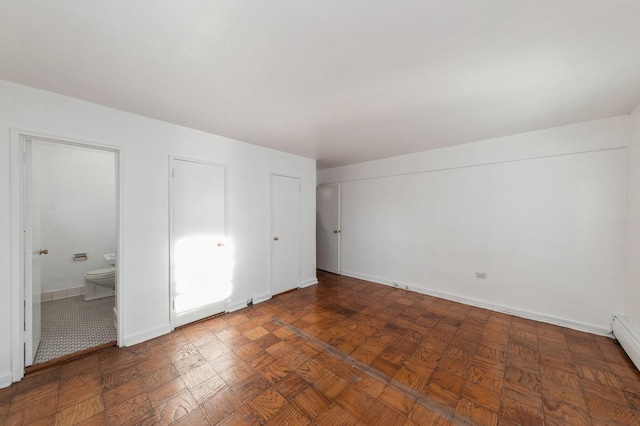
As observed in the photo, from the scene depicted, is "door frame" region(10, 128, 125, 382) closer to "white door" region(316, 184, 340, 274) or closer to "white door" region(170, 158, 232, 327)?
"white door" region(170, 158, 232, 327)

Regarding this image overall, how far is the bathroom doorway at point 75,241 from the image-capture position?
2.94 meters

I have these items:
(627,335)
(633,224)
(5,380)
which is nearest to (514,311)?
(627,335)

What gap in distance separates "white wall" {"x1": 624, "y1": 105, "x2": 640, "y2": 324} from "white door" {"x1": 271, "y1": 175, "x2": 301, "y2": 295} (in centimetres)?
405

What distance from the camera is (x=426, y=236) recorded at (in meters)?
3.98

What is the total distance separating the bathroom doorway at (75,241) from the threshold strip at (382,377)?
2.27 meters

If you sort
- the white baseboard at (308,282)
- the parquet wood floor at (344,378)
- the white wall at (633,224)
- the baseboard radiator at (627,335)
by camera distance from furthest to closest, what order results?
the white baseboard at (308,282) < the white wall at (633,224) < the baseboard radiator at (627,335) < the parquet wood floor at (344,378)

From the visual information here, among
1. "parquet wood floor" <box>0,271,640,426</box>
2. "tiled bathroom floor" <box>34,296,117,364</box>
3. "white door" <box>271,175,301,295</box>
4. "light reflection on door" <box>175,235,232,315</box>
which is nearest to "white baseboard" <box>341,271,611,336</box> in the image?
"parquet wood floor" <box>0,271,640,426</box>

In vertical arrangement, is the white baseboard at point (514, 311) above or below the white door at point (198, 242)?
below

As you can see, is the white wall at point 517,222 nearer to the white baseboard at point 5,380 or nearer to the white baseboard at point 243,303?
the white baseboard at point 243,303

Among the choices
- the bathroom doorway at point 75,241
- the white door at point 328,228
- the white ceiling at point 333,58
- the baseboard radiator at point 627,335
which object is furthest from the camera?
the white door at point 328,228

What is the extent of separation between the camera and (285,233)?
4.08 m

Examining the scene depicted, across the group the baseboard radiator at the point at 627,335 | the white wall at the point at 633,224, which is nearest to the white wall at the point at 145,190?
the baseboard radiator at the point at 627,335

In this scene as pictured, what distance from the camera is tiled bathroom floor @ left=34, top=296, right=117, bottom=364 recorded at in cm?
233

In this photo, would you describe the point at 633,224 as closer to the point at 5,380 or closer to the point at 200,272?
the point at 200,272
